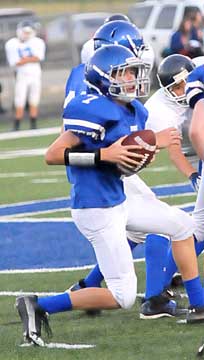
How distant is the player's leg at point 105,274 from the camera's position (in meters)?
5.80

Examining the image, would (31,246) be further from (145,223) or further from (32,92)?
(32,92)

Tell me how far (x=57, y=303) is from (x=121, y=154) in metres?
0.85

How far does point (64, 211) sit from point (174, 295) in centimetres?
341

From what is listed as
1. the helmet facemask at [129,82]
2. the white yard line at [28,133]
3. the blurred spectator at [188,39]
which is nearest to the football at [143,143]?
the helmet facemask at [129,82]

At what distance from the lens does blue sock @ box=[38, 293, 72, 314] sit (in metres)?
5.90

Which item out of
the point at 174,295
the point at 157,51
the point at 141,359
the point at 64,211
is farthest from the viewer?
the point at 157,51

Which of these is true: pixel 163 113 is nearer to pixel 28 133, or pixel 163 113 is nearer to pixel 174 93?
pixel 174 93

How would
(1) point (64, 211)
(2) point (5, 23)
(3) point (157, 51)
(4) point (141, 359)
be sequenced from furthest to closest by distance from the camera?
(3) point (157, 51) → (2) point (5, 23) → (1) point (64, 211) → (4) point (141, 359)

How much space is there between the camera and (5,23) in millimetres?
21281

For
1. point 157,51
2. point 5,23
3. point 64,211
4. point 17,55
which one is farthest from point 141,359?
point 157,51

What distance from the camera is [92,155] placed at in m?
5.68

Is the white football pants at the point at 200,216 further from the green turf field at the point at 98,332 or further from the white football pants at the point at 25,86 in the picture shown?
the white football pants at the point at 25,86

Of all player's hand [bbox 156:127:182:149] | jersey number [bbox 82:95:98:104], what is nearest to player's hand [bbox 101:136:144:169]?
player's hand [bbox 156:127:182:149]

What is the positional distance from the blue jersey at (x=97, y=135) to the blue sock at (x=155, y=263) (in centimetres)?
76
